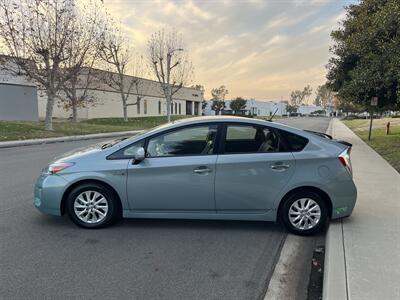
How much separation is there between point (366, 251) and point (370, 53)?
41.4ft

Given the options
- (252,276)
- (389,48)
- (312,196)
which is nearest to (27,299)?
(252,276)

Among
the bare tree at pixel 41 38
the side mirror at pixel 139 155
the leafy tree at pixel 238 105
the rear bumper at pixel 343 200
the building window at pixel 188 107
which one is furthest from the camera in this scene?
the leafy tree at pixel 238 105

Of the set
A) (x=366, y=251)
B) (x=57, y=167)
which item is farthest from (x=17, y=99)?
(x=366, y=251)

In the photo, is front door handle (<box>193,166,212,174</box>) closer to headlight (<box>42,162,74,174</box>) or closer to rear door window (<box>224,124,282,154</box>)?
rear door window (<box>224,124,282,154</box>)

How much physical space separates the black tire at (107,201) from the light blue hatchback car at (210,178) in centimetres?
1

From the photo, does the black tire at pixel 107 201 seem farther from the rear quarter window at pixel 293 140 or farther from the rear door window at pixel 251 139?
the rear quarter window at pixel 293 140

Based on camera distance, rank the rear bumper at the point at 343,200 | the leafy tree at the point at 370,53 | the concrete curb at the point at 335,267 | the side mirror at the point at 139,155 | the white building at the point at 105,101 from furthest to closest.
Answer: the white building at the point at 105,101 < the leafy tree at the point at 370,53 < the rear bumper at the point at 343,200 < the side mirror at the point at 139,155 < the concrete curb at the point at 335,267

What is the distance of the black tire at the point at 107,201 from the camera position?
5.22 metres

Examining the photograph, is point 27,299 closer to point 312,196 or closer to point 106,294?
point 106,294

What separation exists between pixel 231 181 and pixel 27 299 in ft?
9.02

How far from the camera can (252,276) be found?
13.1 feet

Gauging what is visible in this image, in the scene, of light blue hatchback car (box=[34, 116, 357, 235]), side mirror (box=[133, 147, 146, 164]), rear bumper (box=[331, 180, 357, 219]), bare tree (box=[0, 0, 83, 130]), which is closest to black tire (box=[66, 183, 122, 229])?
light blue hatchback car (box=[34, 116, 357, 235])

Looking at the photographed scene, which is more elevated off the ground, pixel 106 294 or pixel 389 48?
pixel 389 48

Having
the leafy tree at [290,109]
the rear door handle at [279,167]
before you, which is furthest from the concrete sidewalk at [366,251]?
the leafy tree at [290,109]
